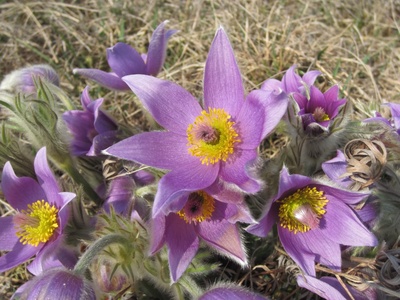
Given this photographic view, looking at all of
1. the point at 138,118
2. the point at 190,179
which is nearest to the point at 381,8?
the point at 138,118

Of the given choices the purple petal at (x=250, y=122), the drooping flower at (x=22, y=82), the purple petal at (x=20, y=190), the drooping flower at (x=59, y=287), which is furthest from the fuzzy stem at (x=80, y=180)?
the purple petal at (x=250, y=122)

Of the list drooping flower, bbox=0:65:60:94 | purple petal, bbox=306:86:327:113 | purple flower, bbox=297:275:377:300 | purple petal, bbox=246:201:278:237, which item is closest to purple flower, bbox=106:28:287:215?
purple petal, bbox=246:201:278:237

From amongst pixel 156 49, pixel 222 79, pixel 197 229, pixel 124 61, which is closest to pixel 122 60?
pixel 124 61

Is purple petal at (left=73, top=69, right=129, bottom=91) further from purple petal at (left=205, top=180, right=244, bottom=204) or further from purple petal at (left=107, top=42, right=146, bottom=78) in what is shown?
purple petal at (left=205, top=180, right=244, bottom=204)

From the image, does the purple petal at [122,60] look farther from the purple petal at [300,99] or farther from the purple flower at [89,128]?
the purple petal at [300,99]

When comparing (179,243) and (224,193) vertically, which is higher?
(224,193)

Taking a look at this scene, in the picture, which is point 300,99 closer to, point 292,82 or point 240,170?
point 292,82

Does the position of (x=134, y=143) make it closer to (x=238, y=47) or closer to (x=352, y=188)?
(x=352, y=188)
